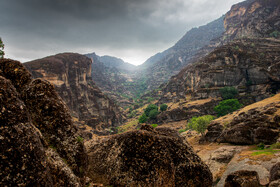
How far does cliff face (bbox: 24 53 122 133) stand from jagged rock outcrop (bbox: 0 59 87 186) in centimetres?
6494

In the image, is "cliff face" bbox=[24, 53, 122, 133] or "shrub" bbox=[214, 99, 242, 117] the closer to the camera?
"shrub" bbox=[214, 99, 242, 117]

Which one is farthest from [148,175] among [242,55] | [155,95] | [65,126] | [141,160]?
[155,95]

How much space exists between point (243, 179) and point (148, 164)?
6.94 meters

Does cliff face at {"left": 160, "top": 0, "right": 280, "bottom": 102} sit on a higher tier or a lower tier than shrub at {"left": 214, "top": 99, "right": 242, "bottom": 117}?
higher

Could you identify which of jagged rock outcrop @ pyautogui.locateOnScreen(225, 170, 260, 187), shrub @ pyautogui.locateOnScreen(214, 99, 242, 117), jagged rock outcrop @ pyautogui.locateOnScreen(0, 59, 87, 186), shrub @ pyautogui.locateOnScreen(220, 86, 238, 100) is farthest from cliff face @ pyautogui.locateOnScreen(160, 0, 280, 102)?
jagged rock outcrop @ pyautogui.locateOnScreen(0, 59, 87, 186)

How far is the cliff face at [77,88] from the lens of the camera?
6836 centimetres

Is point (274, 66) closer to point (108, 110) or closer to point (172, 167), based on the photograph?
point (172, 167)

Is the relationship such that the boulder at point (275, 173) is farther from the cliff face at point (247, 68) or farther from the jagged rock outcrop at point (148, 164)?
the cliff face at point (247, 68)

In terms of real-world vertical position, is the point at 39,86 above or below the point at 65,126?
above

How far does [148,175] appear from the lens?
6.89 meters

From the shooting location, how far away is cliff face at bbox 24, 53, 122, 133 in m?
68.4

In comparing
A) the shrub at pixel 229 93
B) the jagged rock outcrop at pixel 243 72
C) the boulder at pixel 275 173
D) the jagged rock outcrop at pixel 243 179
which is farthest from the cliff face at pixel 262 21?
the jagged rock outcrop at pixel 243 179

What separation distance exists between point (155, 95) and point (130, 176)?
471 ft

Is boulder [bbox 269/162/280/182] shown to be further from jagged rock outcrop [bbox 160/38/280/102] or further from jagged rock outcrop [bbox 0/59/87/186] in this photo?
jagged rock outcrop [bbox 160/38/280/102]
